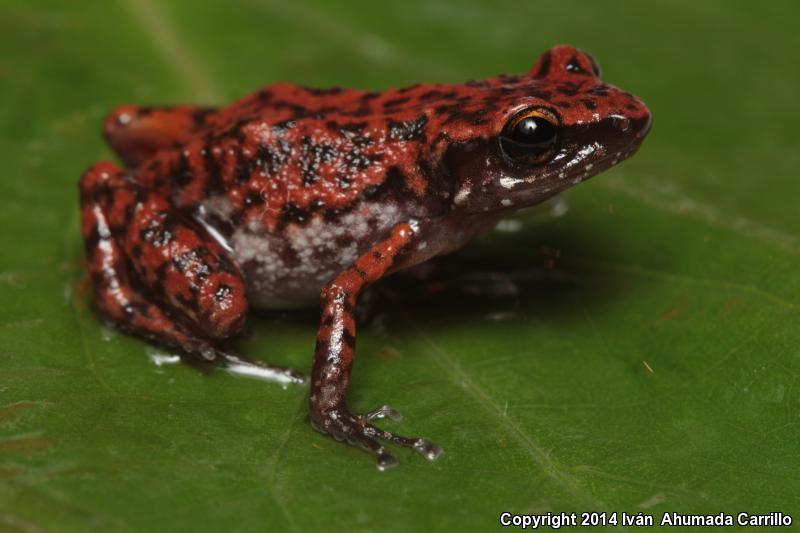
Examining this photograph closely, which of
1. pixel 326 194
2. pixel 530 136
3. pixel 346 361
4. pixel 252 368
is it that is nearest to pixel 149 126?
pixel 326 194

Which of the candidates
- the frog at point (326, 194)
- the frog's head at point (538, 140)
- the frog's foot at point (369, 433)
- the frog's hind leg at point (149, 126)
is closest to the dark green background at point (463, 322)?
the frog's foot at point (369, 433)

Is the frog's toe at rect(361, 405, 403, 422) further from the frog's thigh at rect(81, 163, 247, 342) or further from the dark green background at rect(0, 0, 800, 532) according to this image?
the frog's thigh at rect(81, 163, 247, 342)

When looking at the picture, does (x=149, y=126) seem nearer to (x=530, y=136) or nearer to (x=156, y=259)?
(x=156, y=259)

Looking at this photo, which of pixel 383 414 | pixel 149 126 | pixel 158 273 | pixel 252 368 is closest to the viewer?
pixel 383 414

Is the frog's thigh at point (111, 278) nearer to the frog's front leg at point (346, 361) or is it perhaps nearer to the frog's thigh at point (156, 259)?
the frog's thigh at point (156, 259)

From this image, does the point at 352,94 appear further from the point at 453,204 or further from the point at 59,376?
the point at 59,376

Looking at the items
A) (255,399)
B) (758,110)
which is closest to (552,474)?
(255,399)

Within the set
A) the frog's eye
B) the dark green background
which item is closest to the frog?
the frog's eye
